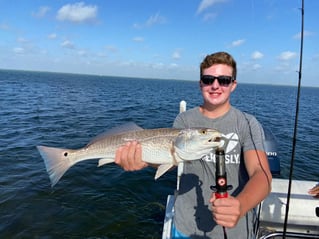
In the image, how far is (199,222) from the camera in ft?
10.8

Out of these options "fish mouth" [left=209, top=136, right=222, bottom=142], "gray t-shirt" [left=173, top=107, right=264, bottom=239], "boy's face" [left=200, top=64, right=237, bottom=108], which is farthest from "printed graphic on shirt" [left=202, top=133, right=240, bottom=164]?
"boy's face" [left=200, top=64, right=237, bottom=108]

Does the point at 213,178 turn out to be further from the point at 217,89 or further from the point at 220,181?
the point at 217,89

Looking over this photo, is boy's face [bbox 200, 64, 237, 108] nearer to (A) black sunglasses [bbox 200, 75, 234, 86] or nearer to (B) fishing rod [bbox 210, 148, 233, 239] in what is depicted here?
(A) black sunglasses [bbox 200, 75, 234, 86]

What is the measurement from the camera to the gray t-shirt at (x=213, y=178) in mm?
3225

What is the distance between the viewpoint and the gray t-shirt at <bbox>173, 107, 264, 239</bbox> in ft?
10.6

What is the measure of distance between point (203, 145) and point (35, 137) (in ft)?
49.8

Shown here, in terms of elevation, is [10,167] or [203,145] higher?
[203,145]

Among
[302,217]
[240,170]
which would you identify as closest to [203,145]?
[240,170]

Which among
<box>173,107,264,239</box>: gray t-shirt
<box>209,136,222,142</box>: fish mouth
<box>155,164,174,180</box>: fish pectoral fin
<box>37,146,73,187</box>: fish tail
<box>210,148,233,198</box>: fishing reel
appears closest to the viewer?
<box>210,148,233,198</box>: fishing reel

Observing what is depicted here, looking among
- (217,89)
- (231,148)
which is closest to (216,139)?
(231,148)

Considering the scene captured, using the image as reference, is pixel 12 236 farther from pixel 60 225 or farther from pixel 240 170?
pixel 240 170

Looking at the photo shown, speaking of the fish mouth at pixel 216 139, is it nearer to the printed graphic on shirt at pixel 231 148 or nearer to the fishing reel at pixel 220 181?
the printed graphic on shirt at pixel 231 148

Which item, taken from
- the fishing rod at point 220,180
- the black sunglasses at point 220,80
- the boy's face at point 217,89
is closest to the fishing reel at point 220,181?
the fishing rod at point 220,180

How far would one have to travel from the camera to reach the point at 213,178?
10.9 ft
